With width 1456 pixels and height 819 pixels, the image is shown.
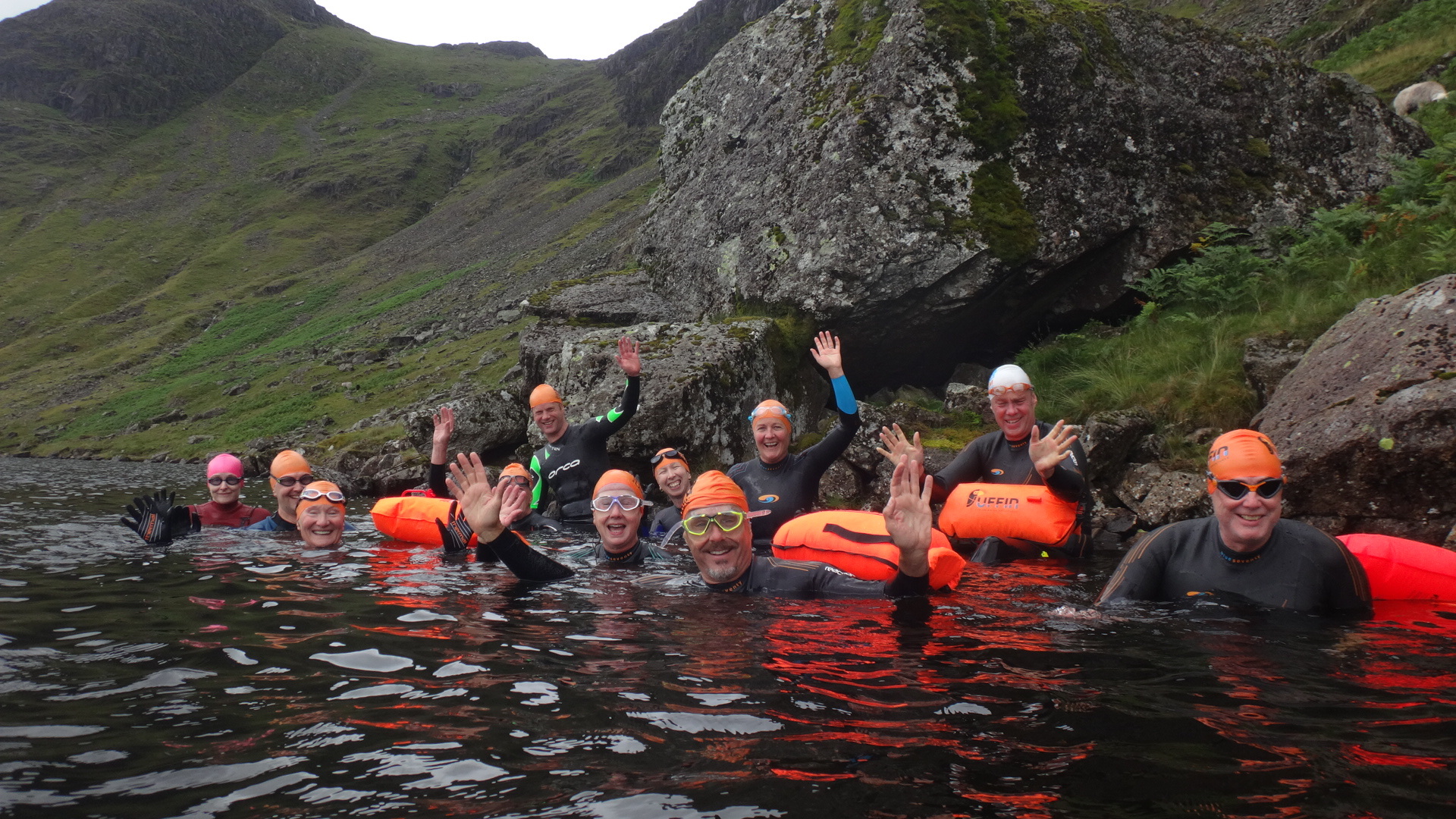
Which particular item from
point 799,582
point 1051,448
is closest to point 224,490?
point 799,582

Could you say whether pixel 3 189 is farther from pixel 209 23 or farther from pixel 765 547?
pixel 765 547

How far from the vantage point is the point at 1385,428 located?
7.57m

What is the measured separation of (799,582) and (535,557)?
8.00ft

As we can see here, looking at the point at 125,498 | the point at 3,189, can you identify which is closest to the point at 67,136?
the point at 3,189

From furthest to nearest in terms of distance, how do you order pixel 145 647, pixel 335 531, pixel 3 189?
pixel 3 189
pixel 335 531
pixel 145 647

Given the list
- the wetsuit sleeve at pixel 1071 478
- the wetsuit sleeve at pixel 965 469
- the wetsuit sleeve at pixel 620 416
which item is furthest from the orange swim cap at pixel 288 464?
the wetsuit sleeve at pixel 1071 478

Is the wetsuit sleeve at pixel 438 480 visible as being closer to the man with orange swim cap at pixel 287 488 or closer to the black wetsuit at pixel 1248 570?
the man with orange swim cap at pixel 287 488

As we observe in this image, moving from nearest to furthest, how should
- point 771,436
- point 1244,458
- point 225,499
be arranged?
point 1244,458 → point 771,436 → point 225,499

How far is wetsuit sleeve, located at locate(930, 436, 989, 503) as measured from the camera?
33.7 ft

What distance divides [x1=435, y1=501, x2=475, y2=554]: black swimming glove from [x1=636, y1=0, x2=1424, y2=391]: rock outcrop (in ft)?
22.9

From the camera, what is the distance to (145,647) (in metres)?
5.39

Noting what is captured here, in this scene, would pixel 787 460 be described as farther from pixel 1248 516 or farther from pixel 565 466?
pixel 1248 516

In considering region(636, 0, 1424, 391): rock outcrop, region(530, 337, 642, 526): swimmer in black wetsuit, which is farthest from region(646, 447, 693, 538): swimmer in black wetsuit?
region(636, 0, 1424, 391): rock outcrop

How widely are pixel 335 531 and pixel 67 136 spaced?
168328 millimetres
